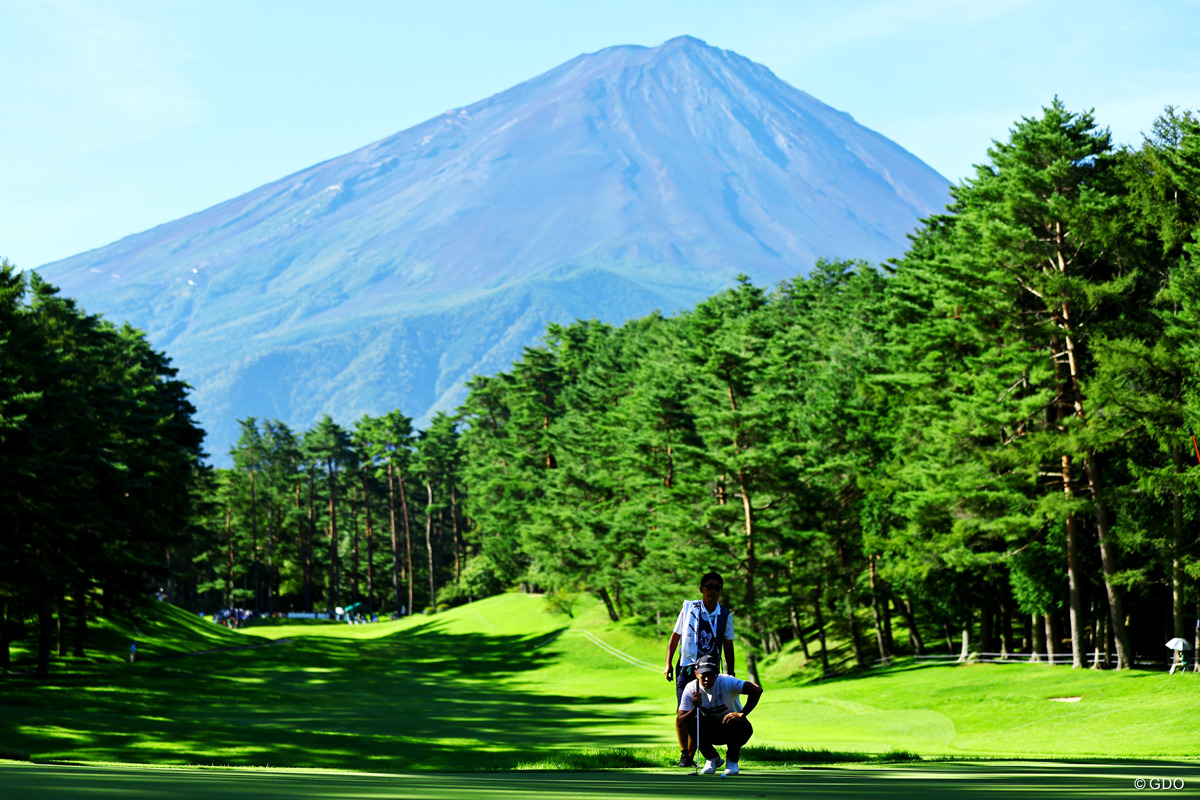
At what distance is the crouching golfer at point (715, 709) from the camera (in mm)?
10812

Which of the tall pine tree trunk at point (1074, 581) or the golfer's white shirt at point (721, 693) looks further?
the tall pine tree trunk at point (1074, 581)

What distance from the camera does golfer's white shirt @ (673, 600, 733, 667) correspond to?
1099 cm

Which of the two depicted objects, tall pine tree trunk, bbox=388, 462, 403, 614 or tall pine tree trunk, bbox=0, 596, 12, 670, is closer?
tall pine tree trunk, bbox=0, 596, 12, 670

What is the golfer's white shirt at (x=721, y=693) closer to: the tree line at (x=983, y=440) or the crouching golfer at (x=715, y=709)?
the crouching golfer at (x=715, y=709)

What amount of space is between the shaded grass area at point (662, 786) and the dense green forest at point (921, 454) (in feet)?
72.5

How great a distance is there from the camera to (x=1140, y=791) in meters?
8.55

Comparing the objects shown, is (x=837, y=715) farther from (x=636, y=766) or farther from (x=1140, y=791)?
(x=1140, y=791)

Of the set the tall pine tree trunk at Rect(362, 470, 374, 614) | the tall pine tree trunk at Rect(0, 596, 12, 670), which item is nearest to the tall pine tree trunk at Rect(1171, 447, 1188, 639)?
the tall pine tree trunk at Rect(0, 596, 12, 670)

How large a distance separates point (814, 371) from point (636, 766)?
138ft

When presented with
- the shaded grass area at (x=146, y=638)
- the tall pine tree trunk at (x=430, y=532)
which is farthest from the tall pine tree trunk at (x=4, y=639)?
the tall pine tree trunk at (x=430, y=532)

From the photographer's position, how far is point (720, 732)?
1095 centimetres

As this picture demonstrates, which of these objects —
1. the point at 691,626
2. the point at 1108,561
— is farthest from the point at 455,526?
the point at 691,626

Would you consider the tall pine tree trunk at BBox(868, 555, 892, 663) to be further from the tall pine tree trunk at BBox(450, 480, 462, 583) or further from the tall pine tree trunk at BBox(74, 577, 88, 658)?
the tall pine tree trunk at BBox(450, 480, 462, 583)
